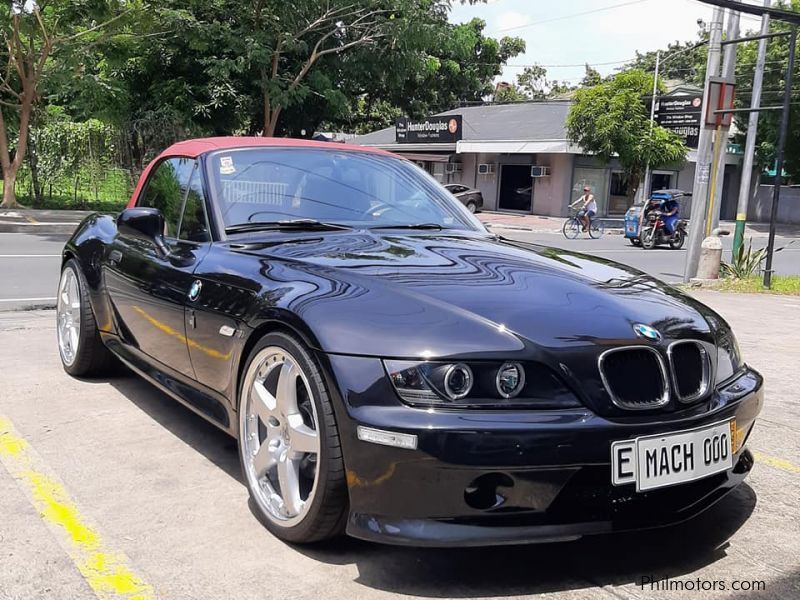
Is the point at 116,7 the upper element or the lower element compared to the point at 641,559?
upper

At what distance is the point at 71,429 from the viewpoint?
4098 mm

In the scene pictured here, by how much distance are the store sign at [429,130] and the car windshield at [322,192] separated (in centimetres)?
3102

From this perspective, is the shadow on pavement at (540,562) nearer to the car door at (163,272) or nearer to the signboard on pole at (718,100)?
the car door at (163,272)

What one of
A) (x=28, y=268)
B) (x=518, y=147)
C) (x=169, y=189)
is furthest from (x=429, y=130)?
(x=169, y=189)

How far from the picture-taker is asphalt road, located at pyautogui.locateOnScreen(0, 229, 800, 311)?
8.75 meters

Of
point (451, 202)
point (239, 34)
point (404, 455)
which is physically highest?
point (239, 34)

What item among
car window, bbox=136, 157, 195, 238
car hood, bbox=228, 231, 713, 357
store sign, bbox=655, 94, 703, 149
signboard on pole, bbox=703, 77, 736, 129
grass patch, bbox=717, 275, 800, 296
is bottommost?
grass patch, bbox=717, 275, 800, 296

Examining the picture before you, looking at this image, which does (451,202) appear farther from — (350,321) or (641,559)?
(641,559)

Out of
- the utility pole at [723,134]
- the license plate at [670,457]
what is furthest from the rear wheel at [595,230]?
the license plate at [670,457]

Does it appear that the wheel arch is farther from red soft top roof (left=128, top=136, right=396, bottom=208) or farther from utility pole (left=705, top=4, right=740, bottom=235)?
utility pole (left=705, top=4, right=740, bottom=235)

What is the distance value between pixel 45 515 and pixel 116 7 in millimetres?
17788

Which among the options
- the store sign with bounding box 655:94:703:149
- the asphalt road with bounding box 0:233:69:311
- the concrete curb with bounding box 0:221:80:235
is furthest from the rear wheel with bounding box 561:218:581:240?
the asphalt road with bounding box 0:233:69:311

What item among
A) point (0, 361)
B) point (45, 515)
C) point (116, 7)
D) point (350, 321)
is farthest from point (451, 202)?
point (116, 7)

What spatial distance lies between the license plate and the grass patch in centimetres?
986
